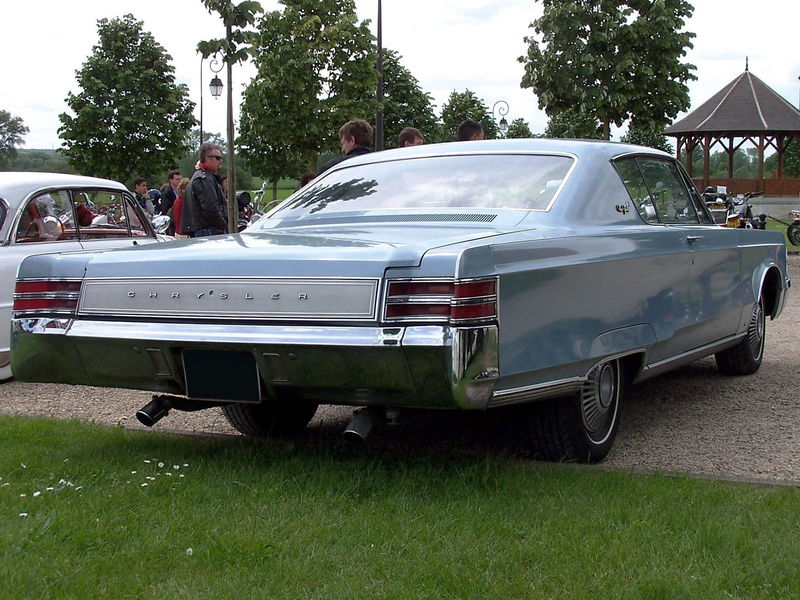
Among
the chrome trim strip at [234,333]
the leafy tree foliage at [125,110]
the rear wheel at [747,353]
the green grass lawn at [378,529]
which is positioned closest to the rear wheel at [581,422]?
the green grass lawn at [378,529]

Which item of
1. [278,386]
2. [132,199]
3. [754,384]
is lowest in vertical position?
[754,384]

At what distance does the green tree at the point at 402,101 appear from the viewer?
50062 mm

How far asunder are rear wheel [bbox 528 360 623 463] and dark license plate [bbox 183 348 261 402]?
126 centimetres

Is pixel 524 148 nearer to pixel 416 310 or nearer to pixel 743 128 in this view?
pixel 416 310

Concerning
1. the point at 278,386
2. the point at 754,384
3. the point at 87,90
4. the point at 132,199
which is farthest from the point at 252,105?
the point at 278,386

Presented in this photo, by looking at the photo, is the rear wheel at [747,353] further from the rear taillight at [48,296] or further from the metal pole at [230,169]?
the metal pole at [230,169]

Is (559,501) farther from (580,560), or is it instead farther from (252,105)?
(252,105)

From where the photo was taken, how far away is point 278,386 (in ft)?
13.3

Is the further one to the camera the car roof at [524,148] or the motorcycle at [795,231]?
the motorcycle at [795,231]

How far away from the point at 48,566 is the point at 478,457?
201 centimetres

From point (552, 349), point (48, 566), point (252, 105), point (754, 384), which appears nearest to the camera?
point (48, 566)

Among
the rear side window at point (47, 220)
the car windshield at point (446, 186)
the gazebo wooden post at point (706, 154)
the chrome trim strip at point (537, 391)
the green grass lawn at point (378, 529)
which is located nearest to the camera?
the green grass lawn at point (378, 529)

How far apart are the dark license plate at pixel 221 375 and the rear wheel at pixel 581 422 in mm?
1261

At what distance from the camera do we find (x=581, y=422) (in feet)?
15.0
